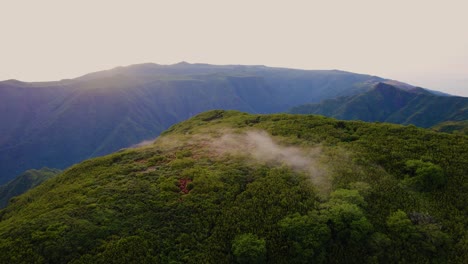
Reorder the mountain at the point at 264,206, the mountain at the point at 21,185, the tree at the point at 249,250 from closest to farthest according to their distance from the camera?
the tree at the point at 249,250
the mountain at the point at 264,206
the mountain at the point at 21,185

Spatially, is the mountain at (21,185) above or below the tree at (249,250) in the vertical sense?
below

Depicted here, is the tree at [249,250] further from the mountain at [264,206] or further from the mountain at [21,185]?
the mountain at [21,185]

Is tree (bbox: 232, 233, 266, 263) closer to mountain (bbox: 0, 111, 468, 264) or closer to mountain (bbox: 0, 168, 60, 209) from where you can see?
mountain (bbox: 0, 111, 468, 264)

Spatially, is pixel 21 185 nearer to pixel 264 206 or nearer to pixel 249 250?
pixel 264 206

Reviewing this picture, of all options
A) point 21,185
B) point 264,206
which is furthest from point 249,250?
point 21,185

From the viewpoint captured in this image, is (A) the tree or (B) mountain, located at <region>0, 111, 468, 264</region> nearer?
(A) the tree

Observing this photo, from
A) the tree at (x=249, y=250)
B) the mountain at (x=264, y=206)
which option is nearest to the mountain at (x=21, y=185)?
the mountain at (x=264, y=206)

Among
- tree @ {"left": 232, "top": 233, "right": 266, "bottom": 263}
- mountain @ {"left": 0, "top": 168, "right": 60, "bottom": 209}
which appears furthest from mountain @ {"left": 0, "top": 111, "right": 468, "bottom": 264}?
mountain @ {"left": 0, "top": 168, "right": 60, "bottom": 209}

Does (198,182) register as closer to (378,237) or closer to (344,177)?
(344,177)

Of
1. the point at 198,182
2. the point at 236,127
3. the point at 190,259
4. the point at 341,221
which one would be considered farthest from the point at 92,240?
the point at 236,127

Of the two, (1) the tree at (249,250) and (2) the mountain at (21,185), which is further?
(2) the mountain at (21,185)
